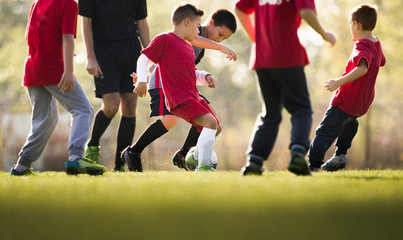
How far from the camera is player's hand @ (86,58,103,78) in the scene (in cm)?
533

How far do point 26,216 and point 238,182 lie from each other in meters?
1.39

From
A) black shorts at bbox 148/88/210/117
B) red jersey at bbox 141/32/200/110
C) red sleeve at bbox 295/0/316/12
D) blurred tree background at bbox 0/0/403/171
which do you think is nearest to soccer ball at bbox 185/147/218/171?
black shorts at bbox 148/88/210/117

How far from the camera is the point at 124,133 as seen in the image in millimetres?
5777

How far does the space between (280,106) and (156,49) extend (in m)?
1.39

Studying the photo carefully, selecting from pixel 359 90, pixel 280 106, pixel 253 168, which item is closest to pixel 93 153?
pixel 253 168

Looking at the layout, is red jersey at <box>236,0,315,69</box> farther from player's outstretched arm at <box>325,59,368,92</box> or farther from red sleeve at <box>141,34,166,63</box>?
red sleeve at <box>141,34,166,63</box>

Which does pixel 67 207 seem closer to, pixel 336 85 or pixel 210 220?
pixel 210 220

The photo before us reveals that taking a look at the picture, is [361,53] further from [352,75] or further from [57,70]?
[57,70]

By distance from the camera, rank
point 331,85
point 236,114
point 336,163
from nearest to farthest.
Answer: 1. point 331,85
2. point 336,163
3. point 236,114

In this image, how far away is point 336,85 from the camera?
4539 millimetres

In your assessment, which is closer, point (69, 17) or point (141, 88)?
point (69, 17)

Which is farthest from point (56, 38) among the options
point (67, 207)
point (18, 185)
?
point (67, 207)

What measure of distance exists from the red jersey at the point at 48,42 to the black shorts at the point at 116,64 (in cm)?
78

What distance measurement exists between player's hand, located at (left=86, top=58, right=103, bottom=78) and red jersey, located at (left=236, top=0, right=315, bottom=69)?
75.1 inches
